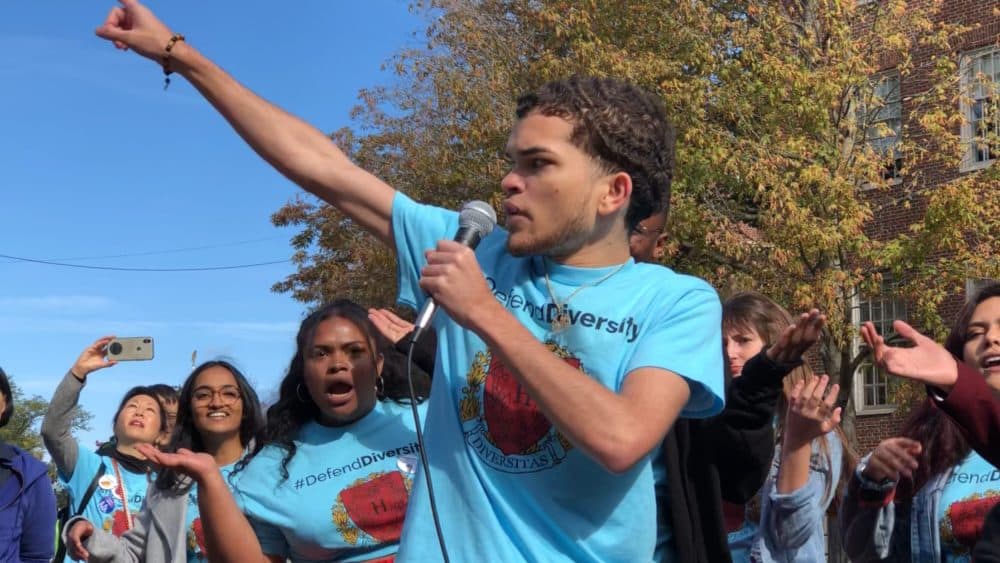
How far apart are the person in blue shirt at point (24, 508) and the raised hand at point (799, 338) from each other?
482cm

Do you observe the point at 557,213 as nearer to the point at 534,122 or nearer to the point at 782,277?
the point at 534,122

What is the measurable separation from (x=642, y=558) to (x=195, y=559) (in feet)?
11.2

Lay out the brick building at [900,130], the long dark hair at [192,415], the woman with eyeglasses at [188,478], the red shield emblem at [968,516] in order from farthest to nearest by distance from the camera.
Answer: the brick building at [900,130], the long dark hair at [192,415], the woman with eyeglasses at [188,478], the red shield emblem at [968,516]

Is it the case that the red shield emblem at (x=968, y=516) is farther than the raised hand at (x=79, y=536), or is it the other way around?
the raised hand at (x=79, y=536)

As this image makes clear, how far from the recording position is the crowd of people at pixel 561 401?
106 inches

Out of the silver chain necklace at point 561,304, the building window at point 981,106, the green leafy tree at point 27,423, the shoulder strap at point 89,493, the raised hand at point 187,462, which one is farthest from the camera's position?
the green leafy tree at point 27,423

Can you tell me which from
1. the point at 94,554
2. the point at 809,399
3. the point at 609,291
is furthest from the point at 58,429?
the point at 609,291

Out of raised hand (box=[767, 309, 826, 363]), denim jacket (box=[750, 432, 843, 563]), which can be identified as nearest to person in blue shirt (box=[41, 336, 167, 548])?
denim jacket (box=[750, 432, 843, 563])

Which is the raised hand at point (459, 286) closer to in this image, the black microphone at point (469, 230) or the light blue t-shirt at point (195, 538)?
the black microphone at point (469, 230)

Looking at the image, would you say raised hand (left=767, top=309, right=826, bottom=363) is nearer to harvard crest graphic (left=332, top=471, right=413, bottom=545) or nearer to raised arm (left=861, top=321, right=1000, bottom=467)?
raised arm (left=861, top=321, right=1000, bottom=467)

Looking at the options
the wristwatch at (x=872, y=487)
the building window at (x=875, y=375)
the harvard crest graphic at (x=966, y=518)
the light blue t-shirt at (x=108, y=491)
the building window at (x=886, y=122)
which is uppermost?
the building window at (x=886, y=122)

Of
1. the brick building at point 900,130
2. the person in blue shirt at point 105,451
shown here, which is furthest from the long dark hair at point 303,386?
the brick building at point 900,130

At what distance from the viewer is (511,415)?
2746mm

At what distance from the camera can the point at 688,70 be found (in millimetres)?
19250
